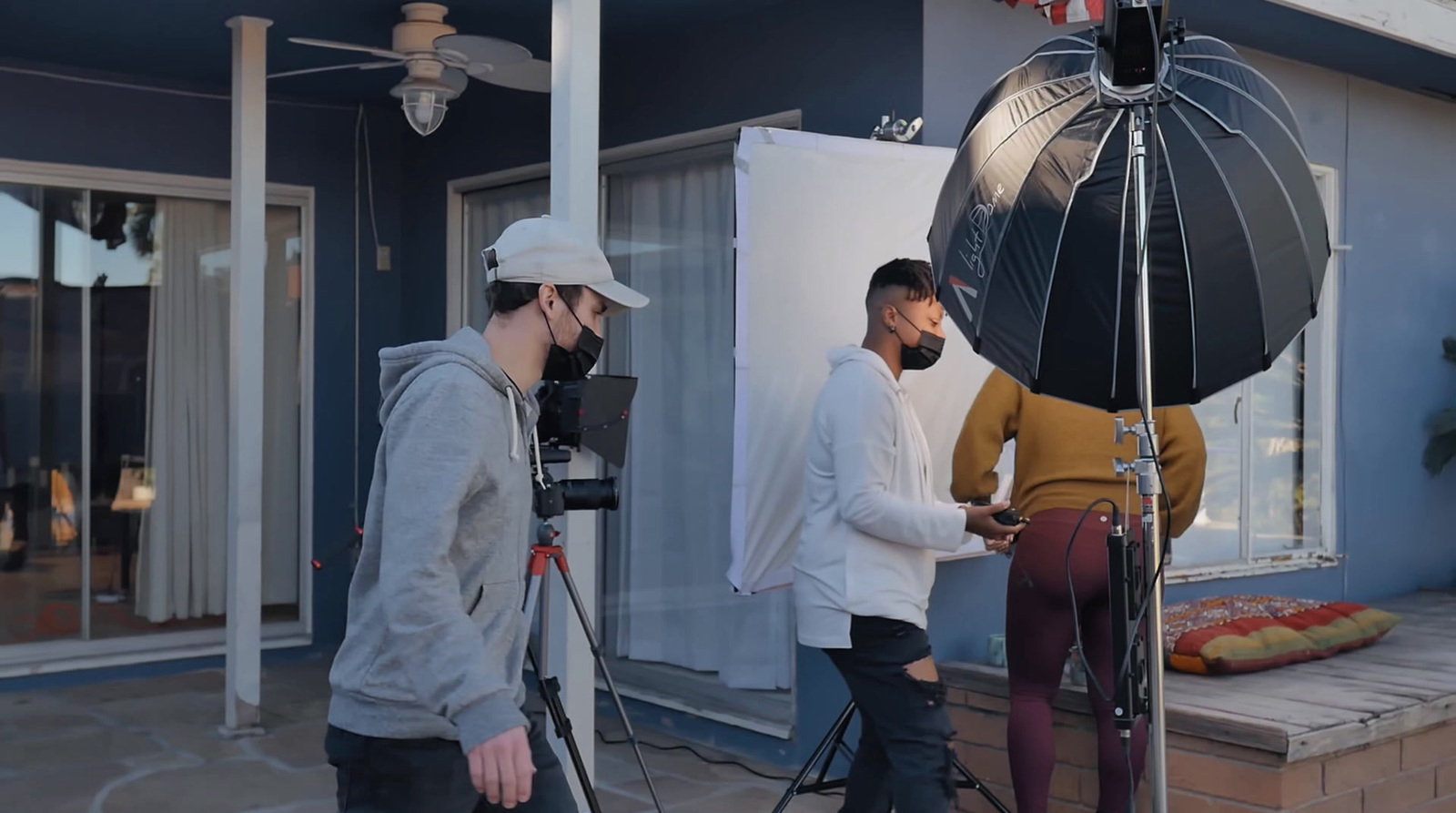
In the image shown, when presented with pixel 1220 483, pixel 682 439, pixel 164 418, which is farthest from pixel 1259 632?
pixel 164 418

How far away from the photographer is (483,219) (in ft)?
22.8

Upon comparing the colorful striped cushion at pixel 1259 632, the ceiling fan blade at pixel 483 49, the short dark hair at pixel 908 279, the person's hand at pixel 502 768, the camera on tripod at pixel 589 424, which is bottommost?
the colorful striped cushion at pixel 1259 632

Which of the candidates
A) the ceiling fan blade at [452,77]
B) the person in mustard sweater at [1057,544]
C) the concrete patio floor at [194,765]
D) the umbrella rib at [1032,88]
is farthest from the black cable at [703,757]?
the ceiling fan blade at [452,77]

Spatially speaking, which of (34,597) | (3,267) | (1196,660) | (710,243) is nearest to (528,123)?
(710,243)

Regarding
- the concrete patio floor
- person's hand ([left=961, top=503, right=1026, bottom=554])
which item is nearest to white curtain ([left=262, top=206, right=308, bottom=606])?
the concrete patio floor

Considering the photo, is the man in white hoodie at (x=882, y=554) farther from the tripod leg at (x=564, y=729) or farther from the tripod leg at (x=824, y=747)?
the tripod leg at (x=564, y=729)

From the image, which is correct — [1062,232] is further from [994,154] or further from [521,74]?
[521,74]

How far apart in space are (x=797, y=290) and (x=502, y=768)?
2.46 metres

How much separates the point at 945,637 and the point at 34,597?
13.9ft

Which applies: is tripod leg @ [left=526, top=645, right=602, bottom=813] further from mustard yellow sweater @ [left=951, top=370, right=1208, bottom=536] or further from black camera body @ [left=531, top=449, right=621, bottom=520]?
mustard yellow sweater @ [left=951, top=370, right=1208, bottom=536]

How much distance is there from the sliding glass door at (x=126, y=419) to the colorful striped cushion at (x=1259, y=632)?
4383 millimetres

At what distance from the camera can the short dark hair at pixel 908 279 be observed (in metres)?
3.58

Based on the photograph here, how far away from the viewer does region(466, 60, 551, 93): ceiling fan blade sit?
4910mm

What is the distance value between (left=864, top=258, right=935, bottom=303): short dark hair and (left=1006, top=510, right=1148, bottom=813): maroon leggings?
2.30 ft
